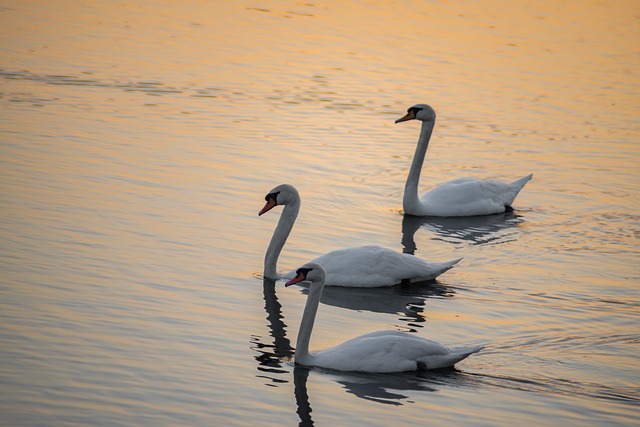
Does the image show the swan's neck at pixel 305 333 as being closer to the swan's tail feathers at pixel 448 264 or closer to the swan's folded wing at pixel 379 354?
the swan's folded wing at pixel 379 354

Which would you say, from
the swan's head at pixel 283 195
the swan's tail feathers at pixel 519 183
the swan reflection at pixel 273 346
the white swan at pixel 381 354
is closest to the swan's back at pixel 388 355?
the white swan at pixel 381 354

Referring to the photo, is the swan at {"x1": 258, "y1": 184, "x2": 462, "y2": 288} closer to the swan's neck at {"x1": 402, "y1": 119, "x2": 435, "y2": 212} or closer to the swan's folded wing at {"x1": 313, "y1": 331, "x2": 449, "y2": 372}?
the swan's folded wing at {"x1": 313, "y1": 331, "x2": 449, "y2": 372}

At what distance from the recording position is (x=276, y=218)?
14734 millimetres

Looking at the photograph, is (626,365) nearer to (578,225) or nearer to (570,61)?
(578,225)

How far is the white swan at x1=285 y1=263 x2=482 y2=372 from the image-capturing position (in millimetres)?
9438

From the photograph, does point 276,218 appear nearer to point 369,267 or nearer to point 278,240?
Answer: point 278,240

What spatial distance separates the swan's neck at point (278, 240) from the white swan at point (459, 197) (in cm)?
329

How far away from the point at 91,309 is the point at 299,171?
266 inches

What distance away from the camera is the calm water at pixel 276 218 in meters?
9.08

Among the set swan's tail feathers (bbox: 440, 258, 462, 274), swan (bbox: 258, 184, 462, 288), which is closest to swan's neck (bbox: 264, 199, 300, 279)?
swan (bbox: 258, 184, 462, 288)

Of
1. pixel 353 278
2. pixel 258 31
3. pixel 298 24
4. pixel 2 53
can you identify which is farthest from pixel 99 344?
pixel 298 24

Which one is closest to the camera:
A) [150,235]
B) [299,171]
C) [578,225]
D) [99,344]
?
[99,344]

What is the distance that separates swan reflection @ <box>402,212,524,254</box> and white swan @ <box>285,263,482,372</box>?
417cm

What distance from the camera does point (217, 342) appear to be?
10.0m
